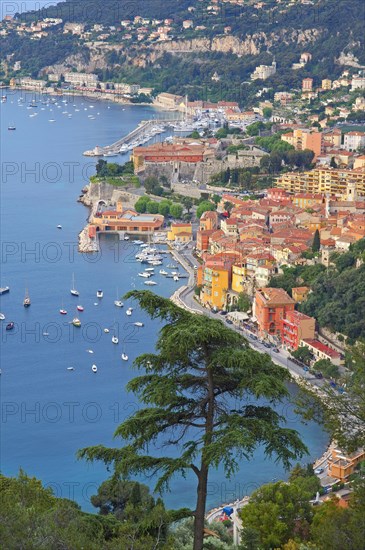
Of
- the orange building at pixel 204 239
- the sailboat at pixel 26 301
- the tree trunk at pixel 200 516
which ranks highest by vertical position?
the tree trunk at pixel 200 516

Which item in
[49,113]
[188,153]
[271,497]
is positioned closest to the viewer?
[271,497]

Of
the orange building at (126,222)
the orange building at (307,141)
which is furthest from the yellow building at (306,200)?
the orange building at (307,141)

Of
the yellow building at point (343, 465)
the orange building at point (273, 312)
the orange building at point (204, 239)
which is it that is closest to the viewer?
the yellow building at point (343, 465)

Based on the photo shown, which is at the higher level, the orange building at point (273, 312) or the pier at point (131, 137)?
the orange building at point (273, 312)

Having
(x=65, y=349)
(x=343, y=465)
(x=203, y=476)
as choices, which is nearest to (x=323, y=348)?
(x=65, y=349)

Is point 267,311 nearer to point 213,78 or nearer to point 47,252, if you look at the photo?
point 47,252

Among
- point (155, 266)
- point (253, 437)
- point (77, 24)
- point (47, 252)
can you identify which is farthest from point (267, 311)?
point (77, 24)

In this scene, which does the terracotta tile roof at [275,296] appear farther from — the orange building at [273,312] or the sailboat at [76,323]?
the sailboat at [76,323]
